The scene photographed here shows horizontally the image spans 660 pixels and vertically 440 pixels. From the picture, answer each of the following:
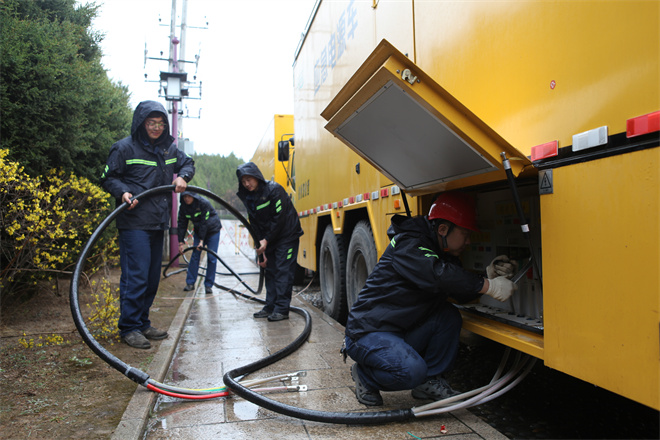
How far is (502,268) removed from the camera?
2.70 meters

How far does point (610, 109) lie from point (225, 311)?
515cm

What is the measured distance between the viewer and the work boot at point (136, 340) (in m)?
3.86

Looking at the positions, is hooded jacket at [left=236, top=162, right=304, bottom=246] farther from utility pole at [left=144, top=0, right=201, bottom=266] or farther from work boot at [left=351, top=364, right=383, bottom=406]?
utility pole at [left=144, top=0, right=201, bottom=266]

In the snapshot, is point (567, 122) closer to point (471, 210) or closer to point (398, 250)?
point (471, 210)

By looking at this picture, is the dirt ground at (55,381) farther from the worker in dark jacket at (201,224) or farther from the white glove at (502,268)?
the worker in dark jacket at (201,224)

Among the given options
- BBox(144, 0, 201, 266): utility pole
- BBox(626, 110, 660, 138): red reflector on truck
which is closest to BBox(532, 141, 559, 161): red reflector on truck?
BBox(626, 110, 660, 138): red reflector on truck

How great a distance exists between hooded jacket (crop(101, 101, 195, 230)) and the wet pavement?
1.11 metres

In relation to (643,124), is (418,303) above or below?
below

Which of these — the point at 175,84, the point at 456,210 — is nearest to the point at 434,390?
the point at 456,210

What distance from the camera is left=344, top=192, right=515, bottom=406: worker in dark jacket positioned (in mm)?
2527

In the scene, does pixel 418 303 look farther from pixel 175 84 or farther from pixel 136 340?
pixel 175 84

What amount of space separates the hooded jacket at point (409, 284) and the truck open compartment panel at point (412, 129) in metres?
0.36

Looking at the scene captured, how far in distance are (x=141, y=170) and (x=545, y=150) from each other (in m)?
3.36

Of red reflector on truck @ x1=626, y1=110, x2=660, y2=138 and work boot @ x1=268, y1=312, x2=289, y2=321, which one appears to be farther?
work boot @ x1=268, y1=312, x2=289, y2=321
